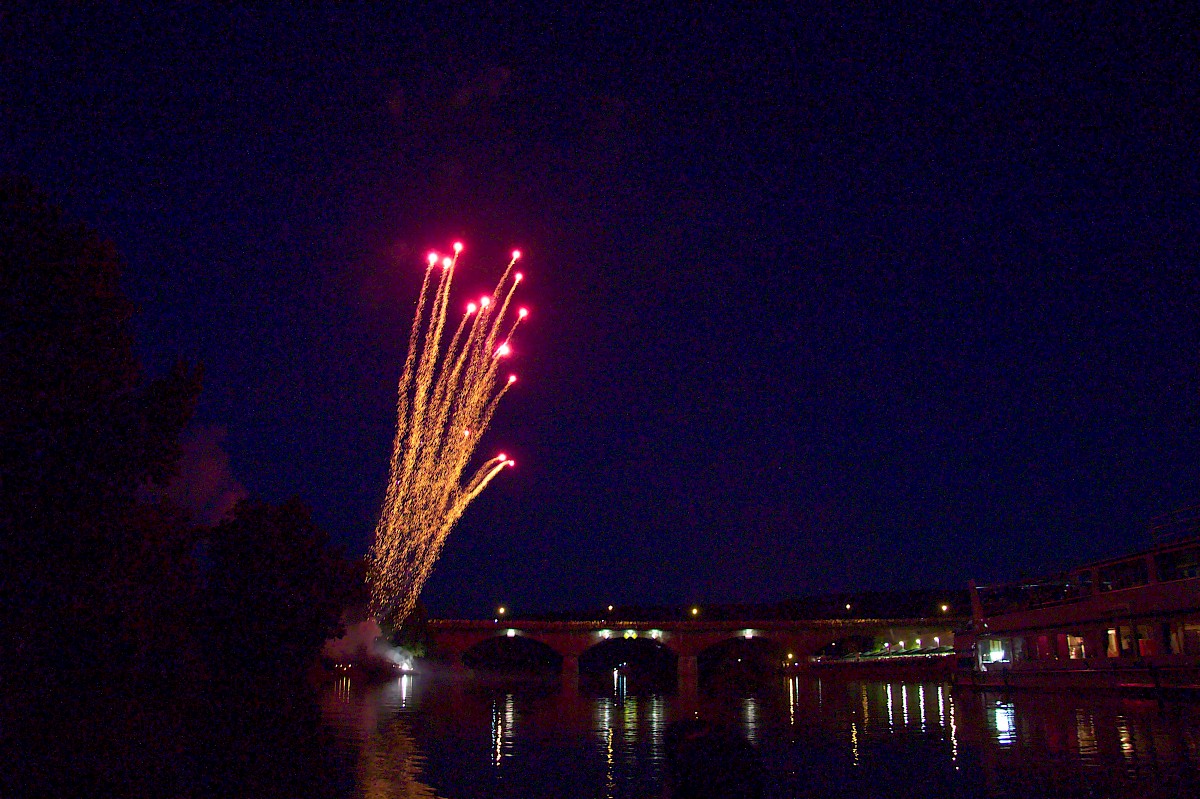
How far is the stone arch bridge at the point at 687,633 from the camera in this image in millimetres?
118750

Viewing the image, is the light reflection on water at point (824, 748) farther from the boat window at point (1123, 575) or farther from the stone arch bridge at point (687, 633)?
the stone arch bridge at point (687, 633)

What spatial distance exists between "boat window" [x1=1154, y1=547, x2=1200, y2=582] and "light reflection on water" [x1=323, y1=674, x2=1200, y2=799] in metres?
7.21

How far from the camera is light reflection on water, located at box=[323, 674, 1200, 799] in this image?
21.8m


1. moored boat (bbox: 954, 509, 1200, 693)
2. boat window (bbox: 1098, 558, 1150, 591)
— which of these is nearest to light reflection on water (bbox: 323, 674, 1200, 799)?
moored boat (bbox: 954, 509, 1200, 693)

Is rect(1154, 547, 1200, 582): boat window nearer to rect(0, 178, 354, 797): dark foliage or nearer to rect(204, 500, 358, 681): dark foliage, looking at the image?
rect(204, 500, 358, 681): dark foliage

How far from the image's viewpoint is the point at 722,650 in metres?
194

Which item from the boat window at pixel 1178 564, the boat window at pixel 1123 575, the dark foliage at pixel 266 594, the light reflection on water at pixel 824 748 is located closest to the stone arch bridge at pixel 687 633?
the boat window at pixel 1123 575

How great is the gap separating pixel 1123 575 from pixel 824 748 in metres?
32.1

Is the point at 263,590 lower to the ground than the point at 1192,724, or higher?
higher

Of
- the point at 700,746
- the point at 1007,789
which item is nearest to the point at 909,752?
the point at 1007,789

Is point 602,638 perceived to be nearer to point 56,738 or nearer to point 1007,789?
point 1007,789

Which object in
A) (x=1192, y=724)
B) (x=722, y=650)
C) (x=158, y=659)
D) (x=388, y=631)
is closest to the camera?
(x=158, y=659)

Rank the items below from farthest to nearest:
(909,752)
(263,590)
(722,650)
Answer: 1. (722,650)
2. (909,752)
3. (263,590)

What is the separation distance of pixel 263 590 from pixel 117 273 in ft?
19.8
